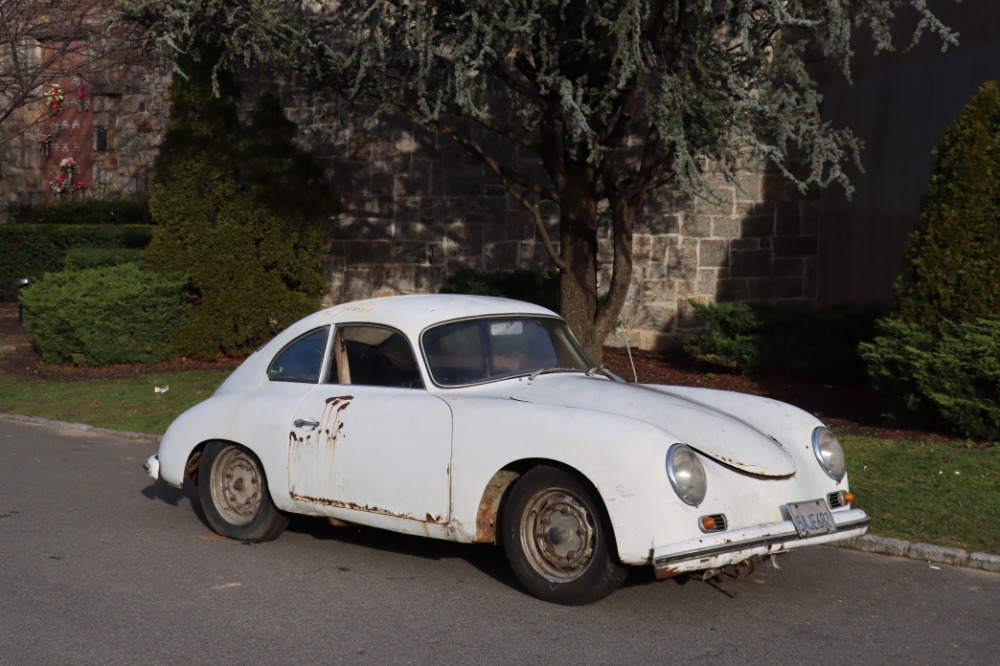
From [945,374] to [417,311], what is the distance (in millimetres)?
5549

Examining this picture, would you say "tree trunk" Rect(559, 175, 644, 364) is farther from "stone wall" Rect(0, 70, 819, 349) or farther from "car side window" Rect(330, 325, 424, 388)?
"car side window" Rect(330, 325, 424, 388)

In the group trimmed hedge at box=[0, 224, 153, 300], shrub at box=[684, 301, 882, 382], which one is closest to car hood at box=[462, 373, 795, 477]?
shrub at box=[684, 301, 882, 382]

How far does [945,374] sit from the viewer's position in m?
10.1

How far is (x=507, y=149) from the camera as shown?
17.2 m

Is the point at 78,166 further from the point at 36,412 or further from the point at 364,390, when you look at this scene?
the point at 364,390

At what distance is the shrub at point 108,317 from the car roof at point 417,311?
30.9 feet

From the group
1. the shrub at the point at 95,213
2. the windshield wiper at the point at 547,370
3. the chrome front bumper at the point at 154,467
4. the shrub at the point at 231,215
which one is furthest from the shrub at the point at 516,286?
the shrub at the point at 95,213

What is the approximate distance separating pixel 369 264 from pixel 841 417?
357 inches

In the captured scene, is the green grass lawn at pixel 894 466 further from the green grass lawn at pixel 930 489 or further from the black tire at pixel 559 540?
the black tire at pixel 559 540

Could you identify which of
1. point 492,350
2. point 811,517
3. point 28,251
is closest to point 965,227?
point 811,517

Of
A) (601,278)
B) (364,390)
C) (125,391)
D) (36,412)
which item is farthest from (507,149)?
(364,390)

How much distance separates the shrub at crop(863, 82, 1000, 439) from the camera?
10125mm

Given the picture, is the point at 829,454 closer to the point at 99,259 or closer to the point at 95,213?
the point at 99,259

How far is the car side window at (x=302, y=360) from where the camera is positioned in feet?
23.5
